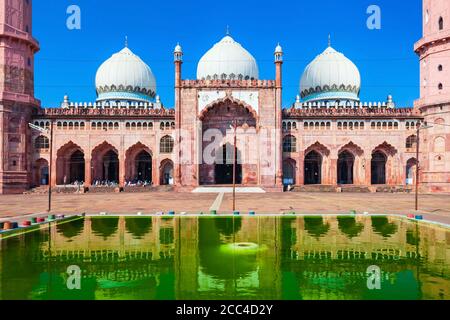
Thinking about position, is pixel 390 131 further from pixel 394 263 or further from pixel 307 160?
pixel 394 263

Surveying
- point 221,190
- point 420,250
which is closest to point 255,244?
point 420,250

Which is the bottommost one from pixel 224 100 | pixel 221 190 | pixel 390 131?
pixel 221 190

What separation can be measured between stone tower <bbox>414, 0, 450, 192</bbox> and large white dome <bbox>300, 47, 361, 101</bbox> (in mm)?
8459

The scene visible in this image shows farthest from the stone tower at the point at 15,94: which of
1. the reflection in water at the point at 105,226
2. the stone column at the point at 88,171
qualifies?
the reflection in water at the point at 105,226

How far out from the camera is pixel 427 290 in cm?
637

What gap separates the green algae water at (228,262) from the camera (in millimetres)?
6363

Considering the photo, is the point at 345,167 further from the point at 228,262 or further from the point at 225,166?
the point at 228,262

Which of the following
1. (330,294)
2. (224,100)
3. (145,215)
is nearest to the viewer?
(330,294)

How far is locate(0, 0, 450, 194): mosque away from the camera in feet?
112

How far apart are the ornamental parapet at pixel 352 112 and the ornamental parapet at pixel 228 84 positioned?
12.3 ft

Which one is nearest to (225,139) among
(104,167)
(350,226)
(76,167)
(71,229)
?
(104,167)

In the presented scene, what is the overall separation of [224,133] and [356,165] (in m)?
15.4

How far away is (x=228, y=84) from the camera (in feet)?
120

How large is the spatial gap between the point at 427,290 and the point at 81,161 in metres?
38.4
